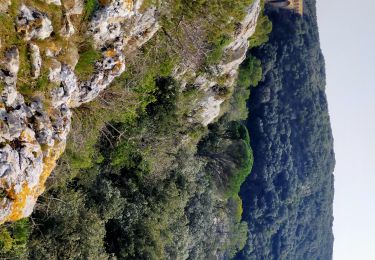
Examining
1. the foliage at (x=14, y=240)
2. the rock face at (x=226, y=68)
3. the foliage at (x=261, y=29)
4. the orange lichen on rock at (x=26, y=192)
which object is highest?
the foliage at (x=261, y=29)

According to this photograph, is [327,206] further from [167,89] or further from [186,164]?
[167,89]

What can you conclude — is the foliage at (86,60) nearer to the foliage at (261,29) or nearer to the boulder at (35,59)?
the boulder at (35,59)

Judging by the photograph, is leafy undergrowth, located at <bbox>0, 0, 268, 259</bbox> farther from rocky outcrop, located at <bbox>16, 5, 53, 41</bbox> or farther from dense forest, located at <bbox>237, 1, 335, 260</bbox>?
dense forest, located at <bbox>237, 1, 335, 260</bbox>

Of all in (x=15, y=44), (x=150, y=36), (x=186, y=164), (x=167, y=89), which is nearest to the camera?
(x=15, y=44)

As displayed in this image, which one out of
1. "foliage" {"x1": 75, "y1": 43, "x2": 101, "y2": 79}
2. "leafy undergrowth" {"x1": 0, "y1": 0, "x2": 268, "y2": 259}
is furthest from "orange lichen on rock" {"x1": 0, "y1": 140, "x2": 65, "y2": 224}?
→ "foliage" {"x1": 75, "y1": 43, "x2": 101, "y2": 79}

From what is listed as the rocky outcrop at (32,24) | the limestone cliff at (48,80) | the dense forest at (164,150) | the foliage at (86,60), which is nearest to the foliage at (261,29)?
the dense forest at (164,150)

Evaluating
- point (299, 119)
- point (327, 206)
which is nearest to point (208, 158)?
point (299, 119)
